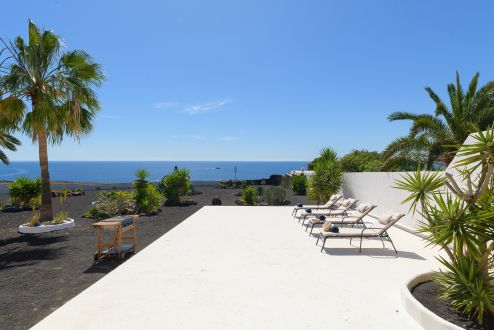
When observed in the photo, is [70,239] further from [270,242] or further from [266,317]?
[266,317]

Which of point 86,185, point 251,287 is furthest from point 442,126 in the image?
point 86,185

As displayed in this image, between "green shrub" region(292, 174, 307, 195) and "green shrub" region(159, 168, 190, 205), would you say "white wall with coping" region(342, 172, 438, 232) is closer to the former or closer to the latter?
"green shrub" region(292, 174, 307, 195)

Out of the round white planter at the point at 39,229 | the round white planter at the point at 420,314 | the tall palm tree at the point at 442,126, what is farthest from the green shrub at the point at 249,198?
the round white planter at the point at 420,314

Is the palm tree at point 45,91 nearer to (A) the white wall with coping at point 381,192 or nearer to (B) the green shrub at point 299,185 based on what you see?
(A) the white wall with coping at point 381,192

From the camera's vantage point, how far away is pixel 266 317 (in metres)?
3.70

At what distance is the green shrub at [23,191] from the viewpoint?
46.8 feet

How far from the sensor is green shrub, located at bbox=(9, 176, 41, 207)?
14.3 meters

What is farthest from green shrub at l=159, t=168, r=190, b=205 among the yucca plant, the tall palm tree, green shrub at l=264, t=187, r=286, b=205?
the yucca plant

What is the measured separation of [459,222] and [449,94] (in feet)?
39.1

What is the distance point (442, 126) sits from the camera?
508 inches

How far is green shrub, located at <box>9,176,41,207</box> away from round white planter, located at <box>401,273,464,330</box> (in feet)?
53.9

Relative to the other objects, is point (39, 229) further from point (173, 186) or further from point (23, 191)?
point (173, 186)

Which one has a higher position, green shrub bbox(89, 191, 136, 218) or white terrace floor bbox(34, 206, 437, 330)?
green shrub bbox(89, 191, 136, 218)

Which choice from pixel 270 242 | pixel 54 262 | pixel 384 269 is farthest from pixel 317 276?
pixel 54 262
